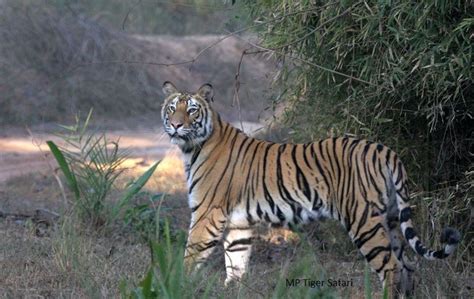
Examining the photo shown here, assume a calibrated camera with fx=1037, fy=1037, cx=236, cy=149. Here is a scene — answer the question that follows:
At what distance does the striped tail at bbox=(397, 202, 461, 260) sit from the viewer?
570cm

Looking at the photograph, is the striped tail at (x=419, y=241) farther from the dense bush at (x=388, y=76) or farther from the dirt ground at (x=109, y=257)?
the dense bush at (x=388, y=76)

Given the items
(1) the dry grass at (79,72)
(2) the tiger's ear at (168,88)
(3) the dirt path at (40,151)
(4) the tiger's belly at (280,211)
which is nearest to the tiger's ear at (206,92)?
(2) the tiger's ear at (168,88)

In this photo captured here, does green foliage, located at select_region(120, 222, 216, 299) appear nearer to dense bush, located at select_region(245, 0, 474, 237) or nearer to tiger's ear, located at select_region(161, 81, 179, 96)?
dense bush, located at select_region(245, 0, 474, 237)

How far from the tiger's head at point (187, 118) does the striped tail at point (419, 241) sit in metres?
1.63

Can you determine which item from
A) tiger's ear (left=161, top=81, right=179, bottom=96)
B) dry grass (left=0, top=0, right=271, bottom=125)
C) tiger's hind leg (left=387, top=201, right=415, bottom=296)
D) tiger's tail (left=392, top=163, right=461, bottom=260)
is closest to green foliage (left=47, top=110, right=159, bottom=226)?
tiger's ear (left=161, top=81, right=179, bottom=96)

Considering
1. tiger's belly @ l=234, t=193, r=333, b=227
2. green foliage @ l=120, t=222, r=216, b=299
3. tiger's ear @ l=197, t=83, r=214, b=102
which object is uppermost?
tiger's ear @ l=197, t=83, r=214, b=102

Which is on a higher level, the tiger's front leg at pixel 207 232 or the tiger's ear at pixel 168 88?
the tiger's ear at pixel 168 88

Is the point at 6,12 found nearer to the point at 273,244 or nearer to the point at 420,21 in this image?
the point at 273,244

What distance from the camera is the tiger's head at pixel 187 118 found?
23.7 ft

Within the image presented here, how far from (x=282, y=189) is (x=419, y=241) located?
3.86ft

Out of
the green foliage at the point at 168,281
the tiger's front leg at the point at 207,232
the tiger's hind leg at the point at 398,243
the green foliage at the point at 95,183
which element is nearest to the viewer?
the green foliage at the point at 168,281

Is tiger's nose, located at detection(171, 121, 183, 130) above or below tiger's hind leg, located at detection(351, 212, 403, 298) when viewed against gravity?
above

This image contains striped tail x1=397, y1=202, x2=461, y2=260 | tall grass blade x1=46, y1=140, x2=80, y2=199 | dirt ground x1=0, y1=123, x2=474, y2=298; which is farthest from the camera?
tall grass blade x1=46, y1=140, x2=80, y2=199

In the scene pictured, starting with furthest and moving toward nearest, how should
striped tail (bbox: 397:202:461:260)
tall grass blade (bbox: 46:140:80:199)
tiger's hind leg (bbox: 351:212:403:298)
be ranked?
tall grass blade (bbox: 46:140:80:199) → tiger's hind leg (bbox: 351:212:403:298) → striped tail (bbox: 397:202:461:260)
